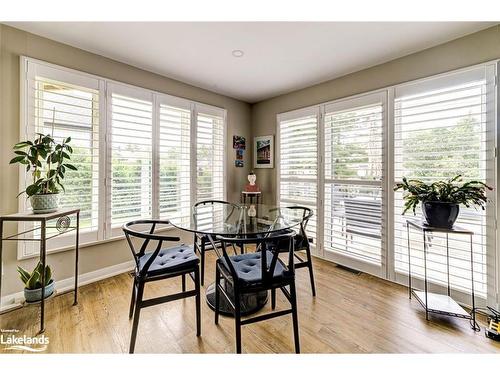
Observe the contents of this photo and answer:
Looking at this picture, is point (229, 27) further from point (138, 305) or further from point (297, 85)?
point (138, 305)

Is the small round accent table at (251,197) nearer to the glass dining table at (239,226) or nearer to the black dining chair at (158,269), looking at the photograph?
the glass dining table at (239,226)

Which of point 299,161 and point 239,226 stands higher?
point 299,161

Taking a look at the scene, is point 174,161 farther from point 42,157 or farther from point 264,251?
point 264,251

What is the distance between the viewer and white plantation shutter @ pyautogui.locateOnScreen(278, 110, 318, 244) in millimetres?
3205

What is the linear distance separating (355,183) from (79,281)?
3.36 metres

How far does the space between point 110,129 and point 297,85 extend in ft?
8.43

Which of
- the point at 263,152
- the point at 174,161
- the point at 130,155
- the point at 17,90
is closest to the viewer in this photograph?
the point at 17,90

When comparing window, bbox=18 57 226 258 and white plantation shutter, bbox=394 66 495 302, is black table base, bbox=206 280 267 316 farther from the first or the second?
white plantation shutter, bbox=394 66 495 302

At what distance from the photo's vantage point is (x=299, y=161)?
11.1 feet

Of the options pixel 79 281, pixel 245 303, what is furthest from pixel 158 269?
pixel 79 281

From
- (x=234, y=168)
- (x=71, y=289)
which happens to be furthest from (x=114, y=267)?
(x=234, y=168)

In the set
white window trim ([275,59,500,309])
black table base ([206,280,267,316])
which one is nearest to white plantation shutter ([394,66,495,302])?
white window trim ([275,59,500,309])

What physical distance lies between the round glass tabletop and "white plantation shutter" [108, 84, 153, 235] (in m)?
0.91

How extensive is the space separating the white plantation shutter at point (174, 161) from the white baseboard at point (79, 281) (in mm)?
751
